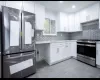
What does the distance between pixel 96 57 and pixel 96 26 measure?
1543mm

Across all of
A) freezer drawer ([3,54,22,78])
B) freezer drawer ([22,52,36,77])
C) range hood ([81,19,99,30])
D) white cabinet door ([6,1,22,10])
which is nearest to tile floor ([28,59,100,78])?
freezer drawer ([22,52,36,77])

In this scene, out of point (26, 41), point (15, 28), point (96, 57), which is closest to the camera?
point (15, 28)

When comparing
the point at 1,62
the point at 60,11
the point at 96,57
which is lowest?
the point at 96,57

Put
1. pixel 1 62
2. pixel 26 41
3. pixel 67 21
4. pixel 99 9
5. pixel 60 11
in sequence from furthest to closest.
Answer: pixel 67 21
pixel 60 11
pixel 99 9
pixel 26 41
pixel 1 62

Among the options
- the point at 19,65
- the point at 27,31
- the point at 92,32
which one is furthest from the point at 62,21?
the point at 19,65

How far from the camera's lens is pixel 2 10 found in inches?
63.6

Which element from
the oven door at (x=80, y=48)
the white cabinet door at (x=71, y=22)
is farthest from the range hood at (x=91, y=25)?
the oven door at (x=80, y=48)

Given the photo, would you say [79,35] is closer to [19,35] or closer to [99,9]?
[99,9]

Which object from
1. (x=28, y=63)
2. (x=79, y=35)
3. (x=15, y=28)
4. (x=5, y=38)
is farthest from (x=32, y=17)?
(x=79, y=35)

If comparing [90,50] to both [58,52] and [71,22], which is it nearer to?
[58,52]

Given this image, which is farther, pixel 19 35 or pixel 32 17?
pixel 32 17

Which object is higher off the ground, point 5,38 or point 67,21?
point 67,21

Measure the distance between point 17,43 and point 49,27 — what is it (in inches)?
100

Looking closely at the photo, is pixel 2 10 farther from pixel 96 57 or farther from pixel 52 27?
pixel 96 57
